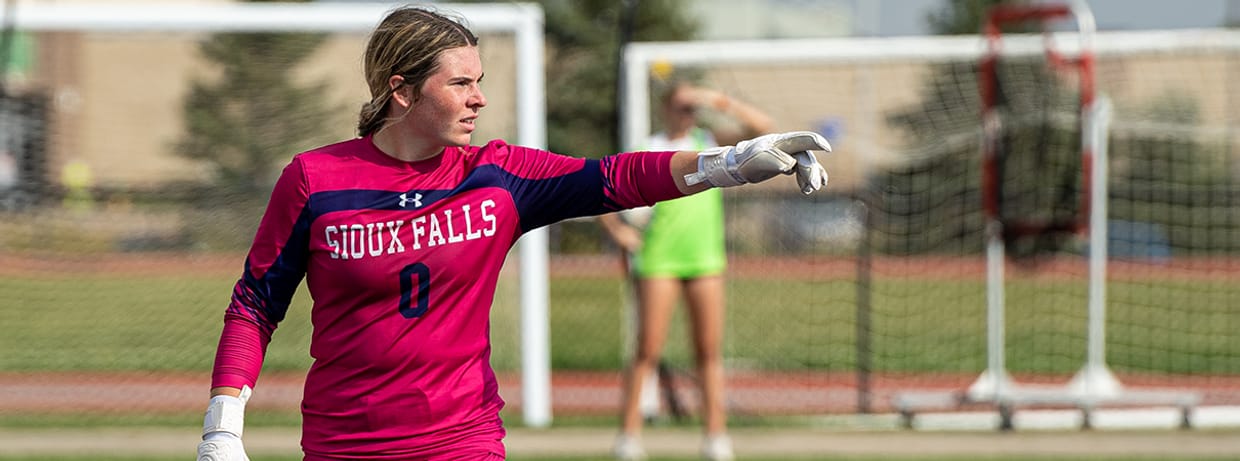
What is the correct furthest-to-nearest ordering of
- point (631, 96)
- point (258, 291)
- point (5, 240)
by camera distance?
point (5, 240) → point (631, 96) → point (258, 291)

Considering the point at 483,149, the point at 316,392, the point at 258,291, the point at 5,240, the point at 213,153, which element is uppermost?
the point at 213,153

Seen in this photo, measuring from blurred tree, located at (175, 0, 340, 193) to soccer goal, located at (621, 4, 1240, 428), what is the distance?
2233mm

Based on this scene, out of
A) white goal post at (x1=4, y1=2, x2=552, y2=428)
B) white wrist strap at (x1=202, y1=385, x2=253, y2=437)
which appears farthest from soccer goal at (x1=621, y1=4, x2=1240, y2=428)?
white wrist strap at (x1=202, y1=385, x2=253, y2=437)

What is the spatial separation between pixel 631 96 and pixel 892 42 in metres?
1.82

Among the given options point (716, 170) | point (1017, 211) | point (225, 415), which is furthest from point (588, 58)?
point (225, 415)

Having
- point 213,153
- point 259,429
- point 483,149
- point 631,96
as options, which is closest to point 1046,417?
point 631,96

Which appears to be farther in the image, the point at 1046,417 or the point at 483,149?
the point at 1046,417

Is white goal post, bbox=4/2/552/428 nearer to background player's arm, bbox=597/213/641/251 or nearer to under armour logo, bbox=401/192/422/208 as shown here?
background player's arm, bbox=597/213/641/251

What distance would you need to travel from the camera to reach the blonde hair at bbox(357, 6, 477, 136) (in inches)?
126

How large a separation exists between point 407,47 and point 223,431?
879 mm

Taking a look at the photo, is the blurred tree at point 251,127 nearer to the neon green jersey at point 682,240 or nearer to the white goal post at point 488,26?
the white goal post at point 488,26

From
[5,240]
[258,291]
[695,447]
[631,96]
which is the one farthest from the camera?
[5,240]

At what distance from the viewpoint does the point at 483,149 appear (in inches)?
133

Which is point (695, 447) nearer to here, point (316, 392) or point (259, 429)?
point (259, 429)
